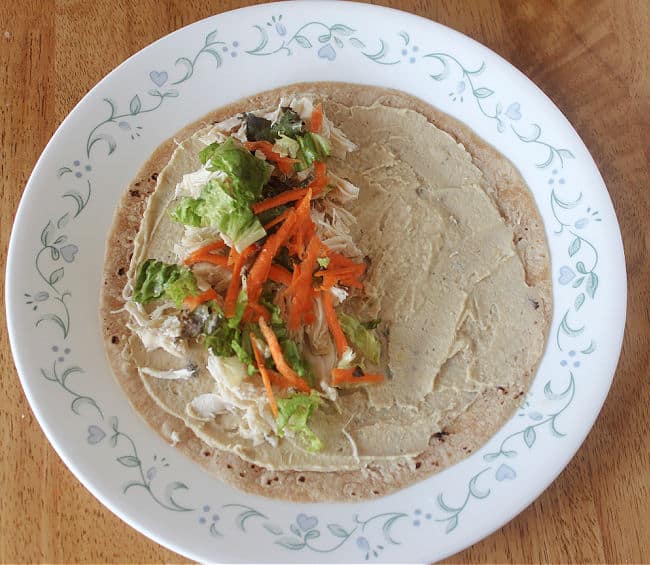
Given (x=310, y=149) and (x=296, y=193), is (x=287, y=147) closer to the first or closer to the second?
(x=310, y=149)

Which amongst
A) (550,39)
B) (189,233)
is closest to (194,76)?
(189,233)

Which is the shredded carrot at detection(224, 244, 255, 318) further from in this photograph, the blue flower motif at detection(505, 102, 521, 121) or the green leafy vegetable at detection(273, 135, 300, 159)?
the blue flower motif at detection(505, 102, 521, 121)

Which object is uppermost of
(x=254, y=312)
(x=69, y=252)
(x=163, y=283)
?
(x=69, y=252)

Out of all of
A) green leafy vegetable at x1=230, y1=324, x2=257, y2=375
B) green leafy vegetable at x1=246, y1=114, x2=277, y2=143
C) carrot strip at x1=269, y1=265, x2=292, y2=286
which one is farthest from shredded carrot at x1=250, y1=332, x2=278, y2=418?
green leafy vegetable at x1=246, y1=114, x2=277, y2=143

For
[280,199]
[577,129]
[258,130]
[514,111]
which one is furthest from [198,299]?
[577,129]

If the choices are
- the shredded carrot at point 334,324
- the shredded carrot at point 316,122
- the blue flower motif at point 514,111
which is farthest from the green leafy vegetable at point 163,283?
the blue flower motif at point 514,111

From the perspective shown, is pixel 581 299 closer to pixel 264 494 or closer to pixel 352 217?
pixel 352 217
